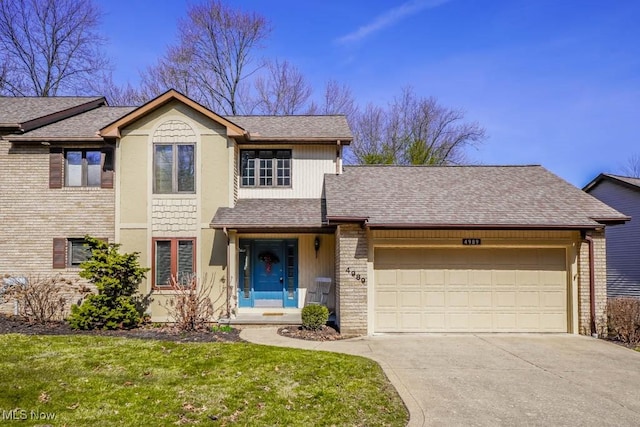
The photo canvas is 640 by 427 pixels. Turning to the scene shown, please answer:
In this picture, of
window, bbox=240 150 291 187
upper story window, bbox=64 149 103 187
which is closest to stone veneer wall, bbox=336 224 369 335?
window, bbox=240 150 291 187

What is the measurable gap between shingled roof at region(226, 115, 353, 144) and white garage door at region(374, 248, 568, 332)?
4.57 m

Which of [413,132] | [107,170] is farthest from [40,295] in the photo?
[413,132]

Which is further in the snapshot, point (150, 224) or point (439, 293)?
point (150, 224)

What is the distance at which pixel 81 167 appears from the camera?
12.8 m

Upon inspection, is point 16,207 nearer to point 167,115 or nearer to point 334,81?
point 167,115

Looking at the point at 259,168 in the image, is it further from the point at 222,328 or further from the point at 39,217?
the point at 39,217

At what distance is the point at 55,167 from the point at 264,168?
247 inches

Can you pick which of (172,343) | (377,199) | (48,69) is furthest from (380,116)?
(172,343)

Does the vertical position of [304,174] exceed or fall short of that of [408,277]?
it exceeds it

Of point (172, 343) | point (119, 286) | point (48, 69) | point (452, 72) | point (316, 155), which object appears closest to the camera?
point (172, 343)

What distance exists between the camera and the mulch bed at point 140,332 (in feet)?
31.6

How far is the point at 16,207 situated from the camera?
497 inches

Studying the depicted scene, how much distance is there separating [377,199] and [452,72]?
10528 mm

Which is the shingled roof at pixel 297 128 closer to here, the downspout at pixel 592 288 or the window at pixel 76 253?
the window at pixel 76 253
